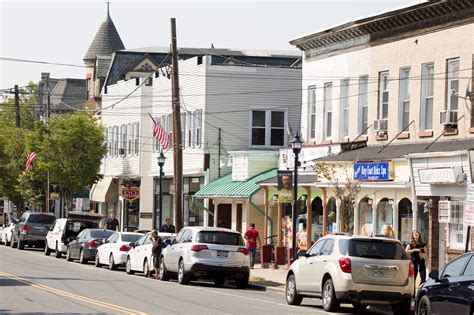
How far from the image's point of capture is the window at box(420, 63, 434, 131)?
35.7 m

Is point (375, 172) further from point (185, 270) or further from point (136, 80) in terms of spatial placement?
point (136, 80)

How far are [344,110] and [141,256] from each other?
905 cm

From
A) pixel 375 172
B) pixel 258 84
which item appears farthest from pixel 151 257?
pixel 258 84

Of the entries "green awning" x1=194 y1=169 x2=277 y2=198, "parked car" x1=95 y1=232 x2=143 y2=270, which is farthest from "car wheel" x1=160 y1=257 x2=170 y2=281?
"green awning" x1=194 y1=169 x2=277 y2=198

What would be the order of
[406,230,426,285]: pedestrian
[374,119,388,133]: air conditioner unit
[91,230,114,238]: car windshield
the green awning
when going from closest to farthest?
[406,230,426,285]: pedestrian < [374,119,388,133]: air conditioner unit < [91,230,114,238]: car windshield < the green awning

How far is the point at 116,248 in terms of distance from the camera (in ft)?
136

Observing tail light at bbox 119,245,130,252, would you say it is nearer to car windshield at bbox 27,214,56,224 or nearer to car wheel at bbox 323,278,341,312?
car windshield at bbox 27,214,56,224

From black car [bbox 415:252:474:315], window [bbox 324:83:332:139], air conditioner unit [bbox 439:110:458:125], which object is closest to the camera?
black car [bbox 415:252:474:315]

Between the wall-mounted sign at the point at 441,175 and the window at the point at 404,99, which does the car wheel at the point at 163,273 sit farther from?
the window at the point at 404,99

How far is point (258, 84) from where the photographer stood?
177 ft

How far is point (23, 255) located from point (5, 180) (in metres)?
31.2

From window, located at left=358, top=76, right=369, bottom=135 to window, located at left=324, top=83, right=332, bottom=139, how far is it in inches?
99.3

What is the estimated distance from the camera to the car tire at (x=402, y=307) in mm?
25000

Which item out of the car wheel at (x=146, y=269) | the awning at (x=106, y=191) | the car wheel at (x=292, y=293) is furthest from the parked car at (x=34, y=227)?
the car wheel at (x=292, y=293)
